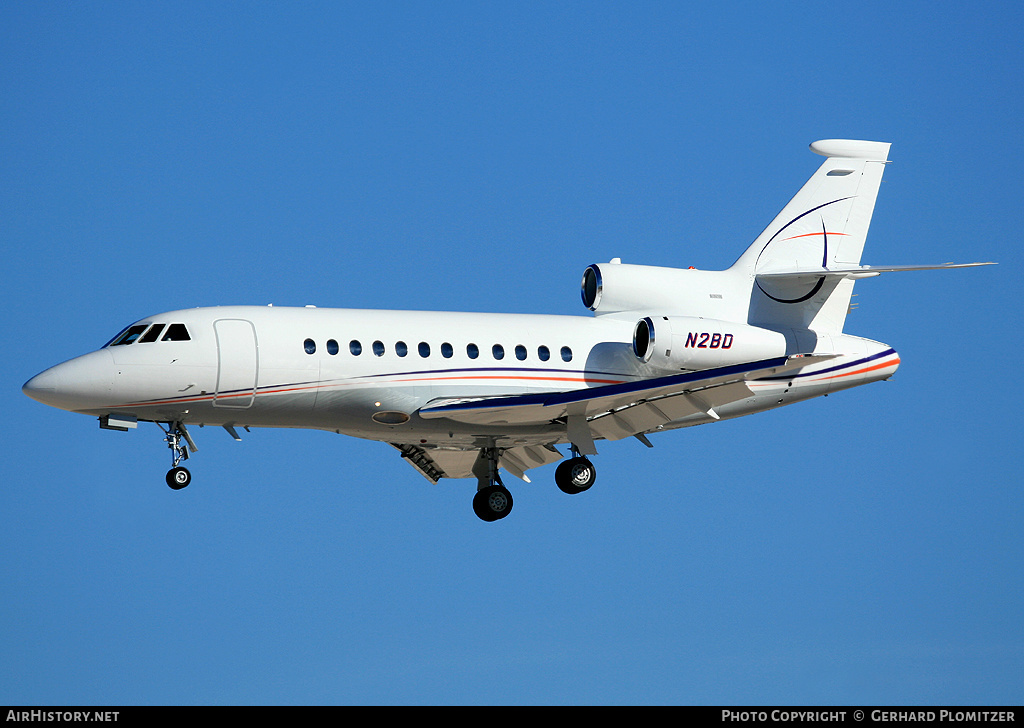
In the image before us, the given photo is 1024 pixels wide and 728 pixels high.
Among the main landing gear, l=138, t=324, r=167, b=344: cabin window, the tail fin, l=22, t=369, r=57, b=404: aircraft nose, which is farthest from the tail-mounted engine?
l=22, t=369, r=57, b=404: aircraft nose

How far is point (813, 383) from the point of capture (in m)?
29.0

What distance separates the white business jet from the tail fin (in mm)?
31

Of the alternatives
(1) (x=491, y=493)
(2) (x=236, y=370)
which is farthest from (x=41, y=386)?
(1) (x=491, y=493)

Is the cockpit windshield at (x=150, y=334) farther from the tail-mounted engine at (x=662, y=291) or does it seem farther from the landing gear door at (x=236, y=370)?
the tail-mounted engine at (x=662, y=291)

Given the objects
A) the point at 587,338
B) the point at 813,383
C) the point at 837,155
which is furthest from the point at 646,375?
the point at 837,155

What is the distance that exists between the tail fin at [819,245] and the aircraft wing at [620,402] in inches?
123

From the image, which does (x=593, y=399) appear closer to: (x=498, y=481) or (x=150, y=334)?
(x=498, y=481)

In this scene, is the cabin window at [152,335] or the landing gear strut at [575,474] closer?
the cabin window at [152,335]

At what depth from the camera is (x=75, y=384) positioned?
24719mm

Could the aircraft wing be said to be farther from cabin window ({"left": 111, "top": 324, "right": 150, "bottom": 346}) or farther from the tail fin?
cabin window ({"left": 111, "top": 324, "right": 150, "bottom": 346})

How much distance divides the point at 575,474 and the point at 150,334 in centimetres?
844

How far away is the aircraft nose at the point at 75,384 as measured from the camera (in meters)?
24.7

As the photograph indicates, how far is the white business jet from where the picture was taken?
82.7 feet

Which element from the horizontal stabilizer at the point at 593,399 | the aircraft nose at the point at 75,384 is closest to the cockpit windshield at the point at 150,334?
the aircraft nose at the point at 75,384
